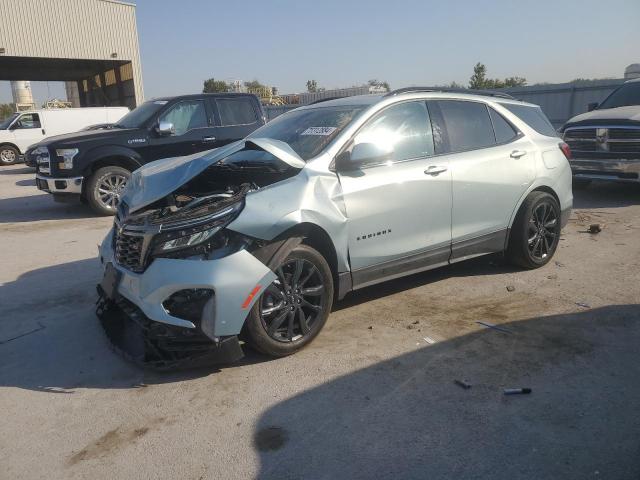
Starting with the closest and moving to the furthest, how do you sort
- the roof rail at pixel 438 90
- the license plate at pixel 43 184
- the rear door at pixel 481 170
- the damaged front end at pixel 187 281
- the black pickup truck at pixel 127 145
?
1. the damaged front end at pixel 187 281
2. the roof rail at pixel 438 90
3. the rear door at pixel 481 170
4. the black pickup truck at pixel 127 145
5. the license plate at pixel 43 184

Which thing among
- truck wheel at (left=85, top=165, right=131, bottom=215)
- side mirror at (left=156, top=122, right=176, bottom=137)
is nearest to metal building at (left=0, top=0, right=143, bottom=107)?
truck wheel at (left=85, top=165, right=131, bottom=215)

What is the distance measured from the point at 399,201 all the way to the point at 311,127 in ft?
3.37

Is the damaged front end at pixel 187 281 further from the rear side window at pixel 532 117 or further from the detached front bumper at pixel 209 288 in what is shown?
the rear side window at pixel 532 117

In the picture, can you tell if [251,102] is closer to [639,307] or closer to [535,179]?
[535,179]

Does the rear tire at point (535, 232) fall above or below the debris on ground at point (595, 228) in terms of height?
above


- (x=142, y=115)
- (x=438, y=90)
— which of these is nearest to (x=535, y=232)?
(x=438, y=90)

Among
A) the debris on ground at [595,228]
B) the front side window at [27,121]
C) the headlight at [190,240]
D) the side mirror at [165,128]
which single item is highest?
the front side window at [27,121]

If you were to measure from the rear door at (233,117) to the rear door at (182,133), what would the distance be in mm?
205

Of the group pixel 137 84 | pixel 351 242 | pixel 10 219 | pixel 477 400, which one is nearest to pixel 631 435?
pixel 477 400

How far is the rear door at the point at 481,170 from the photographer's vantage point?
15.0 ft

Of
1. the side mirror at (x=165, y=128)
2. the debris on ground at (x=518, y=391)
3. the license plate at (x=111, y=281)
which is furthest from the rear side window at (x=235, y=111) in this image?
the debris on ground at (x=518, y=391)

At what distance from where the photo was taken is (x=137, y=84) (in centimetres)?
2841

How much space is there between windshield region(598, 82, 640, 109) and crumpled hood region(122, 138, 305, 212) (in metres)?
8.27

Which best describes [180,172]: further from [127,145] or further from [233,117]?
[233,117]
